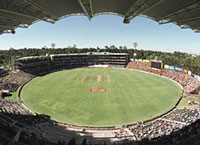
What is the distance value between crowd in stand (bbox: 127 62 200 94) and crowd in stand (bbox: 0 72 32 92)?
45.2 meters

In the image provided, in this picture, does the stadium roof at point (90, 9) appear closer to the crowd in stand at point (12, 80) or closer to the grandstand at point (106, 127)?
the grandstand at point (106, 127)

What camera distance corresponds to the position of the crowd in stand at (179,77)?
1597 inches

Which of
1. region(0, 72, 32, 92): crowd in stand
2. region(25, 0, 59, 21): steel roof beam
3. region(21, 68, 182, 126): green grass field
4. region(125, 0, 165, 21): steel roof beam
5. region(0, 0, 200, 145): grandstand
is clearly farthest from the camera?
region(0, 72, 32, 92): crowd in stand

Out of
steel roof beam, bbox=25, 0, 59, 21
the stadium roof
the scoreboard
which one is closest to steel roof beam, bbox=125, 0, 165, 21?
the stadium roof

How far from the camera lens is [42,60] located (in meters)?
76.1

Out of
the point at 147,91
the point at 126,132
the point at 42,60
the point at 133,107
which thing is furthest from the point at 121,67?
the point at 126,132

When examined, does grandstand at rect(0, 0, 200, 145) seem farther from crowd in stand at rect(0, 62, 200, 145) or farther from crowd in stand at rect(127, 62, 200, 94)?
crowd in stand at rect(127, 62, 200, 94)

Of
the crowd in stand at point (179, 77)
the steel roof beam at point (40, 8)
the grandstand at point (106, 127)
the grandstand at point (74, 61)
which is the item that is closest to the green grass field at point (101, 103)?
the grandstand at point (106, 127)

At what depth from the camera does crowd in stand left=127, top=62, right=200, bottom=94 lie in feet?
133

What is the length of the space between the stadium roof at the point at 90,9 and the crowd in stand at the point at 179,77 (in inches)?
840

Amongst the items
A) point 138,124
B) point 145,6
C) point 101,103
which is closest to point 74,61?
point 101,103

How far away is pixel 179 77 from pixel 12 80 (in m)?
52.3

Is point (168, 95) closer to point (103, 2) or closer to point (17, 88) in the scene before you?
point (103, 2)

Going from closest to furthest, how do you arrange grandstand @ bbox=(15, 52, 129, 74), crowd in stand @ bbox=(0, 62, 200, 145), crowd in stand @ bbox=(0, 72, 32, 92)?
crowd in stand @ bbox=(0, 62, 200, 145) < crowd in stand @ bbox=(0, 72, 32, 92) < grandstand @ bbox=(15, 52, 129, 74)
